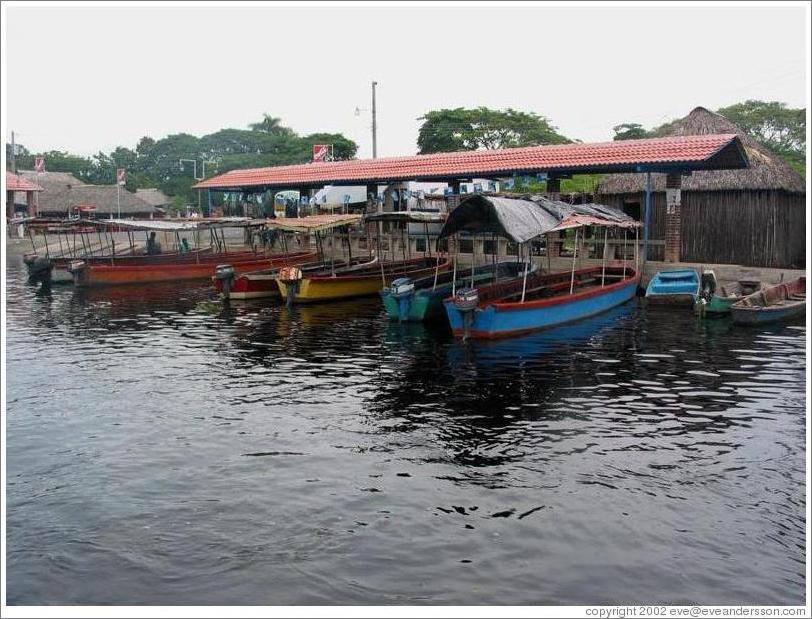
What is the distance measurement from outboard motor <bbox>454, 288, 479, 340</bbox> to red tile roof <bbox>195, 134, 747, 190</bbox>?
29.7 feet

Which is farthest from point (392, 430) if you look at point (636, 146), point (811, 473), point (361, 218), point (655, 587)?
point (636, 146)

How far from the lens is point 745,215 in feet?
78.7

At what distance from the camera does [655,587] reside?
20.5ft

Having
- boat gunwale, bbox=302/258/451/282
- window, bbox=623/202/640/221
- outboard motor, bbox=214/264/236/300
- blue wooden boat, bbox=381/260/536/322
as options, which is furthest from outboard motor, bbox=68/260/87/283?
window, bbox=623/202/640/221

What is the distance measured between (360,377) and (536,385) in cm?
318

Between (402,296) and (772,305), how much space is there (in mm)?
9396

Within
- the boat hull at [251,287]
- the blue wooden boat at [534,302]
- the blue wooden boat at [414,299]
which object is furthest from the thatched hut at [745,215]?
the boat hull at [251,287]

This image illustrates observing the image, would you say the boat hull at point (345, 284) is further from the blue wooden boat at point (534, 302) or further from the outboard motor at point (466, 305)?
the outboard motor at point (466, 305)

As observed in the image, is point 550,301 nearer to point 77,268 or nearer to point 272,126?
point 77,268

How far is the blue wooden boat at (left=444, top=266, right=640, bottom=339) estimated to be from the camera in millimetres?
16641

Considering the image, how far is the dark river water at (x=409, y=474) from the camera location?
646cm

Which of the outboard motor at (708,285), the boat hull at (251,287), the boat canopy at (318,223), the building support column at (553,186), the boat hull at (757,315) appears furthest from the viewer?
the building support column at (553,186)

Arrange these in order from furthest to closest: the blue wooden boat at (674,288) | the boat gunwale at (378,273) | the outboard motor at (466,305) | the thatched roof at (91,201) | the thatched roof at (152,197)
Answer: the thatched roof at (152,197), the thatched roof at (91,201), the boat gunwale at (378,273), the blue wooden boat at (674,288), the outboard motor at (466,305)

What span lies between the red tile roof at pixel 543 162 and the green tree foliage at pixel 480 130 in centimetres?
1346
